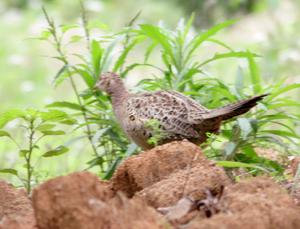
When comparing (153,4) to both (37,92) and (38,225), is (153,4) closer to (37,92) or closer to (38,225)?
(37,92)

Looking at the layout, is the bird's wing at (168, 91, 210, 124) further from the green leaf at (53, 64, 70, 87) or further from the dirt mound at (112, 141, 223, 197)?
the dirt mound at (112, 141, 223, 197)

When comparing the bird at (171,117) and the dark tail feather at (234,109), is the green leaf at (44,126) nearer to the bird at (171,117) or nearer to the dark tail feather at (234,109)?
the bird at (171,117)

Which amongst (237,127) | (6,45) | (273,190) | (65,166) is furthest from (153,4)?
(273,190)

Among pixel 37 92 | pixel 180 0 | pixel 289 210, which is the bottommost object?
pixel 289 210

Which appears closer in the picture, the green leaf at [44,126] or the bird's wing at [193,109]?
the green leaf at [44,126]

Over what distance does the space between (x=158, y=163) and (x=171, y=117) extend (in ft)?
4.00

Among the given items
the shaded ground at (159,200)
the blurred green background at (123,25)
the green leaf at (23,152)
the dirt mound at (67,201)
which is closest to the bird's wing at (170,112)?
the green leaf at (23,152)

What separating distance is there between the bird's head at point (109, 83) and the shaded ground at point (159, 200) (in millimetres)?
1595

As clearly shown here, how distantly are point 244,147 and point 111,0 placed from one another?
9.21 metres

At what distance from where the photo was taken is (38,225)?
349 cm

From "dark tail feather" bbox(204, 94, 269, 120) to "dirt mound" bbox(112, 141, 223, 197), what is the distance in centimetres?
90

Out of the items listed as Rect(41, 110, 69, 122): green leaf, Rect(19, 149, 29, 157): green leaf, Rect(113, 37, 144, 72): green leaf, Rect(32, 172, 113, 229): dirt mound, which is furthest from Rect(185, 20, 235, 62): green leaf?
Rect(32, 172, 113, 229): dirt mound

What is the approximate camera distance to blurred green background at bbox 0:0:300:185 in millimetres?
10539

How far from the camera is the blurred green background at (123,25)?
10.5m
